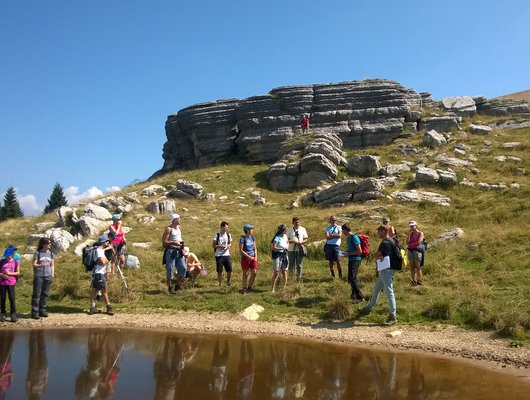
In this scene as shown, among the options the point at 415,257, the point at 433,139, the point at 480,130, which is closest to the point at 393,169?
the point at 433,139

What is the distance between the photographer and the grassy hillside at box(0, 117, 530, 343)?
9992 millimetres

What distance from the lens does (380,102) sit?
1528 inches

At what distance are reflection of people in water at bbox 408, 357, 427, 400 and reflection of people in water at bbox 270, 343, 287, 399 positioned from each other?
174 cm

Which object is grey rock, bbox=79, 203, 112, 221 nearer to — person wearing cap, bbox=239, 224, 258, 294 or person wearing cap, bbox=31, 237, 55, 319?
person wearing cap, bbox=31, 237, 55, 319

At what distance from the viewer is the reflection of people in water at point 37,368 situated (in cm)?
580

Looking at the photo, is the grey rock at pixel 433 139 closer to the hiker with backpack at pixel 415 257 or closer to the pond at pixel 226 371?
the hiker with backpack at pixel 415 257

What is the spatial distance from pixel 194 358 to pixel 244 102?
3629 centimetres

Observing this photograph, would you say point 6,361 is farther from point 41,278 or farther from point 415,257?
point 415,257

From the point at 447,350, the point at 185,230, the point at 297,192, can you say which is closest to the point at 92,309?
the point at 447,350

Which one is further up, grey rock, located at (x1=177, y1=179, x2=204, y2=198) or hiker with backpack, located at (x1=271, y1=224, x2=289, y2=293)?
grey rock, located at (x1=177, y1=179, x2=204, y2=198)

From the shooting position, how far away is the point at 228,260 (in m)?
13.2

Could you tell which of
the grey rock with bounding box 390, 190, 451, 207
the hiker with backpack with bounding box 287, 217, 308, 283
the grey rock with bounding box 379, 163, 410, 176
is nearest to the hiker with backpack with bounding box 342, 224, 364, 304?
the hiker with backpack with bounding box 287, 217, 308, 283

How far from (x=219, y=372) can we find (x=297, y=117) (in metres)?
34.3

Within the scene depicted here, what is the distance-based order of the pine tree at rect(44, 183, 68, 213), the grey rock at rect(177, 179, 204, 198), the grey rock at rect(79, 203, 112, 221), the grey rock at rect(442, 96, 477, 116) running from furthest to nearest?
the pine tree at rect(44, 183, 68, 213) → the grey rock at rect(442, 96, 477, 116) → the grey rock at rect(177, 179, 204, 198) → the grey rock at rect(79, 203, 112, 221)
